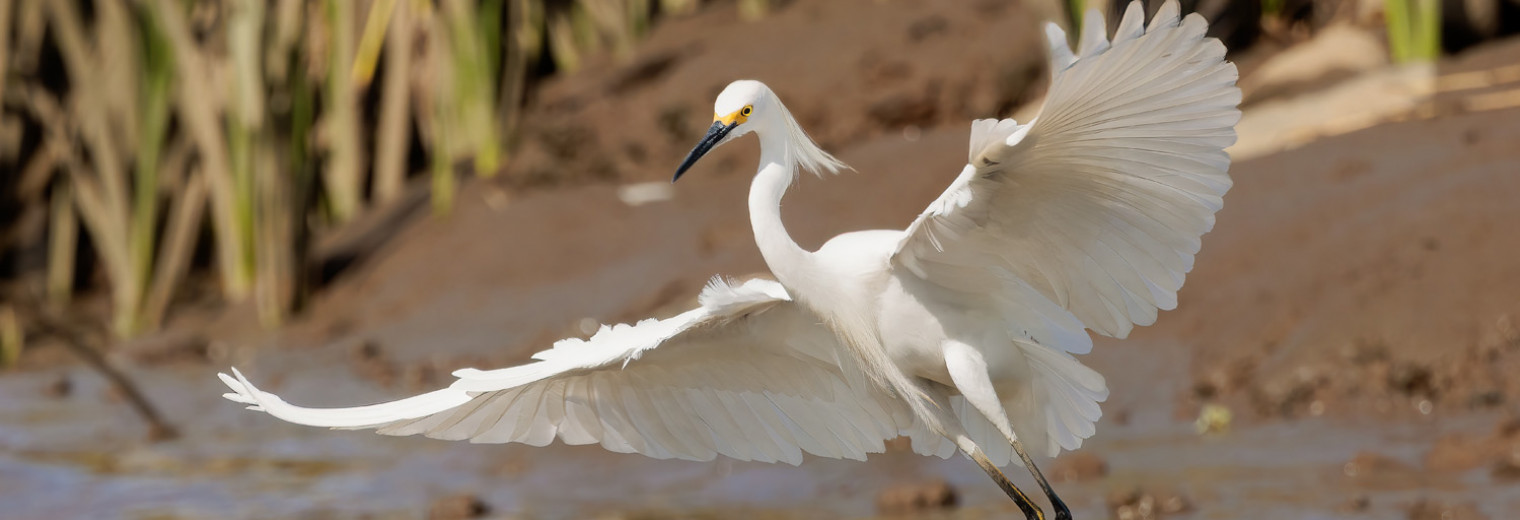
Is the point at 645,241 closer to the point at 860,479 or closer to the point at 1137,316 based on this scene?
the point at 860,479

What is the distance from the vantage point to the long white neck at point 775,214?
3.92 meters

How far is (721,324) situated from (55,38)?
9320 mm

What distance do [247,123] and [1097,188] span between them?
740 centimetres

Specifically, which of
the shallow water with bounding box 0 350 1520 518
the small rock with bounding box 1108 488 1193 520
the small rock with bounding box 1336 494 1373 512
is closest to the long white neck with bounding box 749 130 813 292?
the small rock with bounding box 1108 488 1193 520

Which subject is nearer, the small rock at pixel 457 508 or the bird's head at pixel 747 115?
the bird's head at pixel 747 115

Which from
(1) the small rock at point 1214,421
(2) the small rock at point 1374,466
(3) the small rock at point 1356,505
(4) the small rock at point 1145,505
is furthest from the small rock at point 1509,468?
(1) the small rock at point 1214,421

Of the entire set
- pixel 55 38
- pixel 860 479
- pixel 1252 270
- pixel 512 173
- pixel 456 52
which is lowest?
pixel 860 479

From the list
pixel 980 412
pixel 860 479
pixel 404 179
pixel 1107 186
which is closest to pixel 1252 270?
pixel 860 479

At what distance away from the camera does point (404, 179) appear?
1181cm

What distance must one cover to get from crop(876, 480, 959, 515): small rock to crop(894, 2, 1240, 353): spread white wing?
1841 mm

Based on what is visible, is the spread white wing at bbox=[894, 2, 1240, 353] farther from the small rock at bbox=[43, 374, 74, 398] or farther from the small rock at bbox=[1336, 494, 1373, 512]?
the small rock at bbox=[43, 374, 74, 398]

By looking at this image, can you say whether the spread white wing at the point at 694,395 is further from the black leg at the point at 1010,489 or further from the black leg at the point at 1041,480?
the black leg at the point at 1041,480

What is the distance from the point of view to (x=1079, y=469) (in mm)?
6105

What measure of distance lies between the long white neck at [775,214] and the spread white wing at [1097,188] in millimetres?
240
